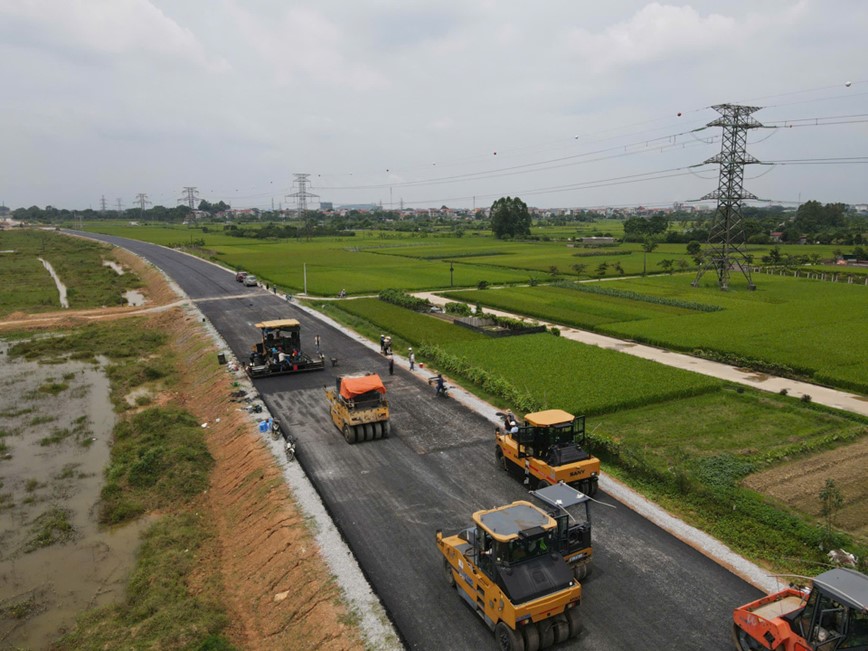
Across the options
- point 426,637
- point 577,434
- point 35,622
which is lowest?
point 35,622

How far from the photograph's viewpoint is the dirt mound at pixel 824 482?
18094mm

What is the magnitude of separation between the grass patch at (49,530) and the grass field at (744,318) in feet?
117

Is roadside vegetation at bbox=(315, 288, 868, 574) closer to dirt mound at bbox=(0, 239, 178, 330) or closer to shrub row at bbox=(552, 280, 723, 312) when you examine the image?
shrub row at bbox=(552, 280, 723, 312)

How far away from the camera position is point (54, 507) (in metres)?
20.8

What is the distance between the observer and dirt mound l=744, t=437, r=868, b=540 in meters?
18.1

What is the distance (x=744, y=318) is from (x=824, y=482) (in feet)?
106

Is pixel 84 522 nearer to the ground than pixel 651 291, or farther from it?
nearer to the ground

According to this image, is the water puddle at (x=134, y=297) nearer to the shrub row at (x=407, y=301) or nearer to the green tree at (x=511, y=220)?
the shrub row at (x=407, y=301)

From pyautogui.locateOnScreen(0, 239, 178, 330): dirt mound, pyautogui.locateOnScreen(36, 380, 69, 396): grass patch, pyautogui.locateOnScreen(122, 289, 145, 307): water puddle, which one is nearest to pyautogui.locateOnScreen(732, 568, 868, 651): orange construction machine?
pyautogui.locateOnScreen(36, 380, 69, 396): grass patch

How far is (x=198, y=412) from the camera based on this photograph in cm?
2994

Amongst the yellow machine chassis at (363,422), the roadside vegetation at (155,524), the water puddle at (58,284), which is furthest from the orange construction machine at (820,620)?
the water puddle at (58,284)

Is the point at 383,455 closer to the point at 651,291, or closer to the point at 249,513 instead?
the point at 249,513

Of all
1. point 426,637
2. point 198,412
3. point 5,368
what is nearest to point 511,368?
point 198,412

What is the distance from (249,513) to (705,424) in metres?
19.2
